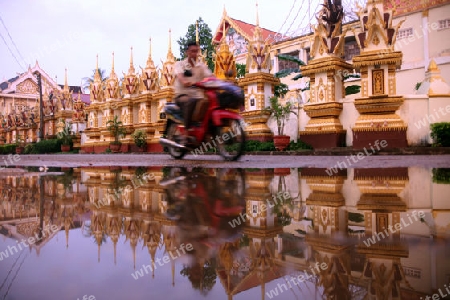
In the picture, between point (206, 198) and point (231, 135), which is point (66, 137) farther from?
point (206, 198)

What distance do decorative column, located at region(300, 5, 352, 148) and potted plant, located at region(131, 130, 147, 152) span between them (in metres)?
8.69

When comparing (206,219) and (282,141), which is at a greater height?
(282,141)

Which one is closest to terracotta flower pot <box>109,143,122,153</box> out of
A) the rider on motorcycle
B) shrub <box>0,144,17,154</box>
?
the rider on motorcycle

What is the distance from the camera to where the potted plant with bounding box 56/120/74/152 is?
2514cm

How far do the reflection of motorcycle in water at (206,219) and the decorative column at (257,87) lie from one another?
9.26 metres

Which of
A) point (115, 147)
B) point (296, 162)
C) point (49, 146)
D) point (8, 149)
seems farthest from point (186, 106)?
point (8, 149)

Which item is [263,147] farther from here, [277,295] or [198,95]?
[277,295]

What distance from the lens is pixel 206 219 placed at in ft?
6.12

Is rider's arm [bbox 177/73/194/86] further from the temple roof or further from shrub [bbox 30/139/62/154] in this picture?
the temple roof

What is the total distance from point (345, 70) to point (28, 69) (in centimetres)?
4726

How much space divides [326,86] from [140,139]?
9606 mm

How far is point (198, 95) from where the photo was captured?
565cm

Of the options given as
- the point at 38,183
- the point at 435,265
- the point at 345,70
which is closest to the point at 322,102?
the point at 345,70

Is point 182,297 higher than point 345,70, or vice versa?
point 345,70
